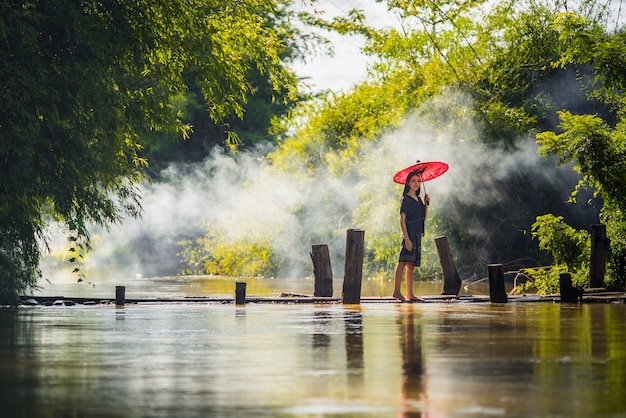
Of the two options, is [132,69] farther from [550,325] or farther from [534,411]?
[534,411]

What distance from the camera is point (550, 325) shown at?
13789mm

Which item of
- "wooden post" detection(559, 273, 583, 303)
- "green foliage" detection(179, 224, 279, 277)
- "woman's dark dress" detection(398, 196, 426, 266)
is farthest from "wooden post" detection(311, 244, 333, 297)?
"green foliage" detection(179, 224, 279, 277)

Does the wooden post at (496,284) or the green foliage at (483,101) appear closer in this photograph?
the wooden post at (496,284)

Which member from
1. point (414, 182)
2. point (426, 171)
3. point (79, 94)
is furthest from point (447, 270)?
point (79, 94)

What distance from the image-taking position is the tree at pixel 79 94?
639 inches

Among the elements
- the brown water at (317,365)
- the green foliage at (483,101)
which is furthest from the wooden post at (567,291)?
the green foliage at (483,101)

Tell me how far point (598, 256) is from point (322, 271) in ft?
15.4

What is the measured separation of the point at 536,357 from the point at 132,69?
10344 mm

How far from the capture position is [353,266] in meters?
19.8

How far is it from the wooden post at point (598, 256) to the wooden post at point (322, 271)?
443cm

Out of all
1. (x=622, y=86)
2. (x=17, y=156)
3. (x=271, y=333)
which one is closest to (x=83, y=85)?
(x=17, y=156)

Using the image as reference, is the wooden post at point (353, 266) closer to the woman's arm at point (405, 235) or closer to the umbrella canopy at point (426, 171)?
the woman's arm at point (405, 235)

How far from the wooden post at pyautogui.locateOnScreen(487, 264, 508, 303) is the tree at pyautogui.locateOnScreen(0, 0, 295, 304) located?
5112mm

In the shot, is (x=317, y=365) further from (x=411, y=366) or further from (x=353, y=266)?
(x=353, y=266)
